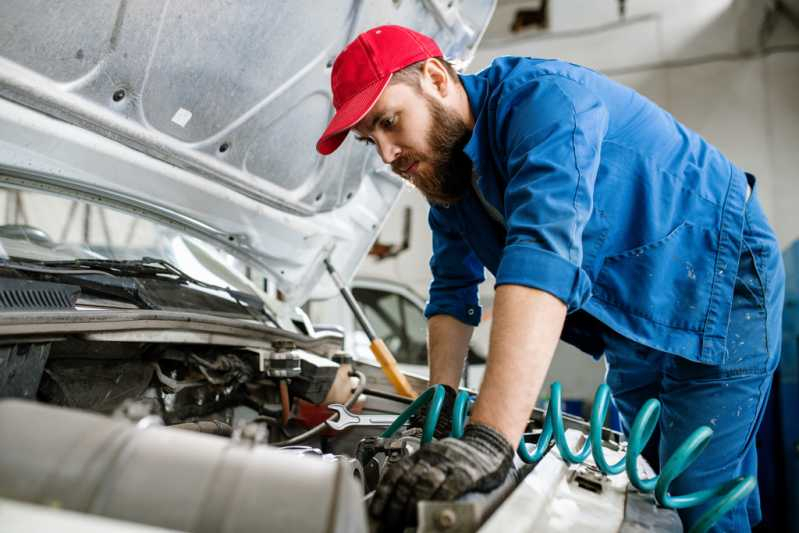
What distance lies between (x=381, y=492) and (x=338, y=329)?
5.31ft

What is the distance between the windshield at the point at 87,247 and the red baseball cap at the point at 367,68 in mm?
787

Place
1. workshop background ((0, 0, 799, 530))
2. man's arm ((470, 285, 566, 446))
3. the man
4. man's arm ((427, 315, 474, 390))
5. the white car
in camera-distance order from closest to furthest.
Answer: man's arm ((470, 285, 566, 446))
the man
man's arm ((427, 315, 474, 390))
the white car
workshop background ((0, 0, 799, 530))

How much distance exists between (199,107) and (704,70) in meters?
5.14

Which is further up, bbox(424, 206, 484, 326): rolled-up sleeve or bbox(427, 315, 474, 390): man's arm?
bbox(424, 206, 484, 326): rolled-up sleeve

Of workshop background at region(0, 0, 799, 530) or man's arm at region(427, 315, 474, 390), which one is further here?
workshop background at region(0, 0, 799, 530)

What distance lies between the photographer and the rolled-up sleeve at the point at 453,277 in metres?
1.48

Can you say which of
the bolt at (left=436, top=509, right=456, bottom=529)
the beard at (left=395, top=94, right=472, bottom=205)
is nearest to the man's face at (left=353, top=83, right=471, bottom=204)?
the beard at (left=395, top=94, right=472, bottom=205)

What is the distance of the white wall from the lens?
15.9ft

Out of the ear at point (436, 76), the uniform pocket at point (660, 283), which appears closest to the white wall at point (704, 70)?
the uniform pocket at point (660, 283)

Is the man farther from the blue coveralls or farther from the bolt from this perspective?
the bolt

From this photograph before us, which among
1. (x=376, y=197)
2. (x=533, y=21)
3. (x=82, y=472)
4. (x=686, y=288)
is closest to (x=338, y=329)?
(x=376, y=197)

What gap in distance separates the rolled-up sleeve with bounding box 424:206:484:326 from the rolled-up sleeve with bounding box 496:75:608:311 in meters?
0.51

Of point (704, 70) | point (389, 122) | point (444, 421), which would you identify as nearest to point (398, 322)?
point (444, 421)

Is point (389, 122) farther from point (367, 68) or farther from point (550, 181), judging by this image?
point (550, 181)
